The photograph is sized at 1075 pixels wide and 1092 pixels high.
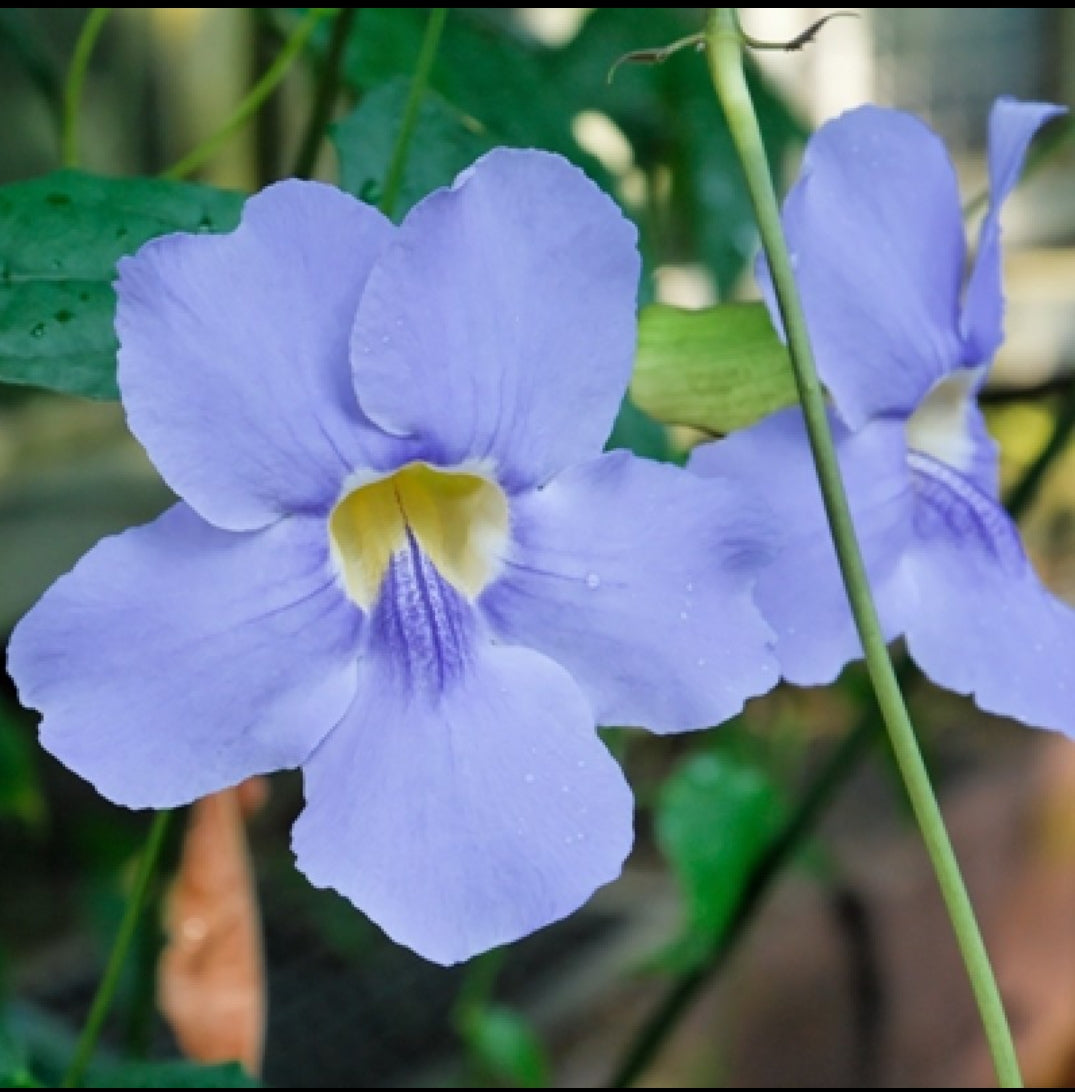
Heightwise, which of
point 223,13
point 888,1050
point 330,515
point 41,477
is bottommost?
point 888,1050

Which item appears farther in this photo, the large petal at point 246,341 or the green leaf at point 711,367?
the green leaf at point 711,367

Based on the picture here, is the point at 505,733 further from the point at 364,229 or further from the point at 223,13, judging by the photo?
the point at 223,13

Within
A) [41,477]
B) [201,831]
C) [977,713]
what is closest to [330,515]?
[201,831]

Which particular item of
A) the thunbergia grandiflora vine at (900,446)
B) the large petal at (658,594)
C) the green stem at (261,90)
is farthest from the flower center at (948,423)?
the green stem at (261,90)

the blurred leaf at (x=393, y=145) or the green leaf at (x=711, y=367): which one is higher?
the blurred leaf at (x=393, y=145)

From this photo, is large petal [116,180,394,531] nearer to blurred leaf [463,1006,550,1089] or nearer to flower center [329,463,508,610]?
flower center [329,463,508,610]

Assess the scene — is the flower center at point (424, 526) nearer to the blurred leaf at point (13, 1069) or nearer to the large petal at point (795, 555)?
the large petal at point (795, 555)

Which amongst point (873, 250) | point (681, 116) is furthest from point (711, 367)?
point (681, 116)
